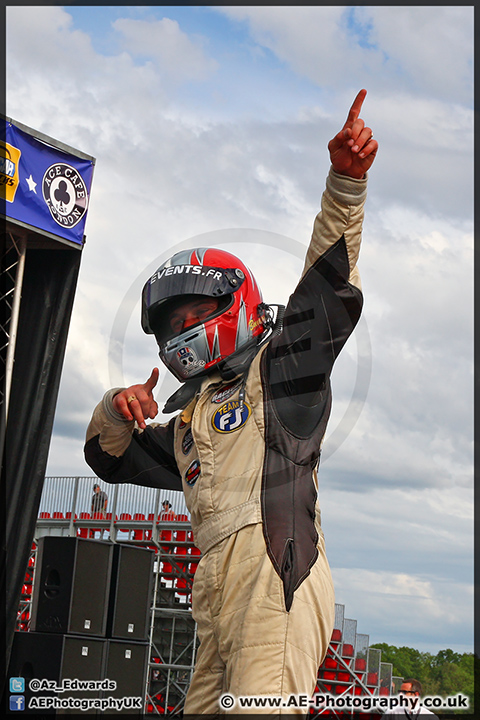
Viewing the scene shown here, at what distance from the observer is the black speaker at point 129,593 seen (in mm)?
6184

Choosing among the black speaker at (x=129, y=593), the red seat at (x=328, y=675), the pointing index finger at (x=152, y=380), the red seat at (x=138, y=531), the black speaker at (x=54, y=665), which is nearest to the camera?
the pointing index finger at (x=152, y=380)

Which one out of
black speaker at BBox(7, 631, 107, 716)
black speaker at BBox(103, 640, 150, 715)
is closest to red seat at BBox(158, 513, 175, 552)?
black speaker at BBox(103, 640, 150, 715)

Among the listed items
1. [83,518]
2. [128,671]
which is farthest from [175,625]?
[128,671]

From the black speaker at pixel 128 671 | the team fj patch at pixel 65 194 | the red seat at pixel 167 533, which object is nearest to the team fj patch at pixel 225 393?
the team fj patch at pixel 65 194

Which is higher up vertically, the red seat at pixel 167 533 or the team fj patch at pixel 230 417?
the red seat at pixel 167 533

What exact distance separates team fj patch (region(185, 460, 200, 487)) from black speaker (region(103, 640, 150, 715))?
3828 mm

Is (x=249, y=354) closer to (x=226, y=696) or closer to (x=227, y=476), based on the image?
(x=227, y=476)

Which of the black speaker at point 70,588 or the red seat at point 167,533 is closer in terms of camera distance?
the black speaker at point 70,588

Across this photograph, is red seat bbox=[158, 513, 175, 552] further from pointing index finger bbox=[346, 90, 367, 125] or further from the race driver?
pointing index finger bbox=[346, 90, 367, 125]

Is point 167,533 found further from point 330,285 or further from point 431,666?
point 431,666

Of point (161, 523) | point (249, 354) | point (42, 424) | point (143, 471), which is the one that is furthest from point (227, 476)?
point (161, 523)

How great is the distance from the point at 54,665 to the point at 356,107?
4.77 meters

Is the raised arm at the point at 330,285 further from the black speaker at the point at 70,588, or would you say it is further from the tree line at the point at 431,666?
the tree line at the point at 431,666

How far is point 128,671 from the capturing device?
6184 millimetres
